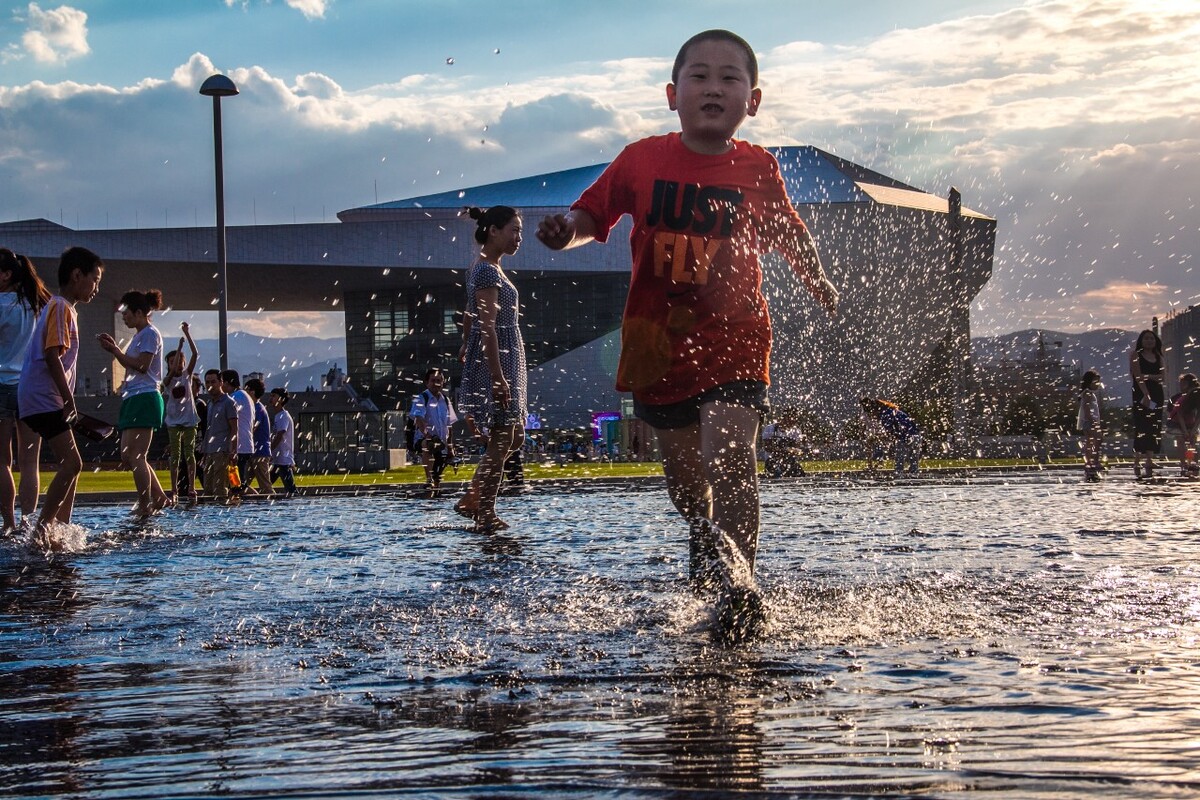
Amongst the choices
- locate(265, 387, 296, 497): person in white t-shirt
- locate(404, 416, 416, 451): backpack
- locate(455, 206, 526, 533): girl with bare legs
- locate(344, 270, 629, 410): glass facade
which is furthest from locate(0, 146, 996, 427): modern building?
locate(455, 206, 526, 533): girl with bare legs

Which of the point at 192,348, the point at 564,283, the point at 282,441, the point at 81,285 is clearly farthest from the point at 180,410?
the point at 564,283

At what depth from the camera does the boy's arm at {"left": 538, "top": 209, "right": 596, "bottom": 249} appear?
397 centimetres

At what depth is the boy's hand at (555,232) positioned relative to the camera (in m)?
3.97

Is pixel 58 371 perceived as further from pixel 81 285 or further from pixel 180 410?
pixel 180 410

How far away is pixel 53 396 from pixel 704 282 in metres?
4.49

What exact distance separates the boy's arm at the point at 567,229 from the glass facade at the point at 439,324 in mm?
57384

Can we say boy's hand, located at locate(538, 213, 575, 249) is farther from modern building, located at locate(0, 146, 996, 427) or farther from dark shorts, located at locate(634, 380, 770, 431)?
modern building, located at locate(0, 146, 996, 427)

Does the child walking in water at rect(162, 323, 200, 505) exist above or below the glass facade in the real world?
below

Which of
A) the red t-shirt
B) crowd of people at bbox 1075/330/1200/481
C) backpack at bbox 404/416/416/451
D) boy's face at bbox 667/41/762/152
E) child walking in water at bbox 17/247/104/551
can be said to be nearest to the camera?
the red t-shirt

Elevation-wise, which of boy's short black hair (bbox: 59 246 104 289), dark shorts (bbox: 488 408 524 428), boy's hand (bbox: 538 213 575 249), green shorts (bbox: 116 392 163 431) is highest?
boy's short black hair (bbox: 59 246 104 289)

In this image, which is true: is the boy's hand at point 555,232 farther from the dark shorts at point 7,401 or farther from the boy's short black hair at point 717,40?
the dark shorts at point 7,401

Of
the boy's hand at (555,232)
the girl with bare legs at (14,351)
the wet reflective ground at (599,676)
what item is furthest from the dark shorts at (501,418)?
the boy's hand at (555,232)

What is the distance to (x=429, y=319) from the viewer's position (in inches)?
2766

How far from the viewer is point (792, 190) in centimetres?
6650
